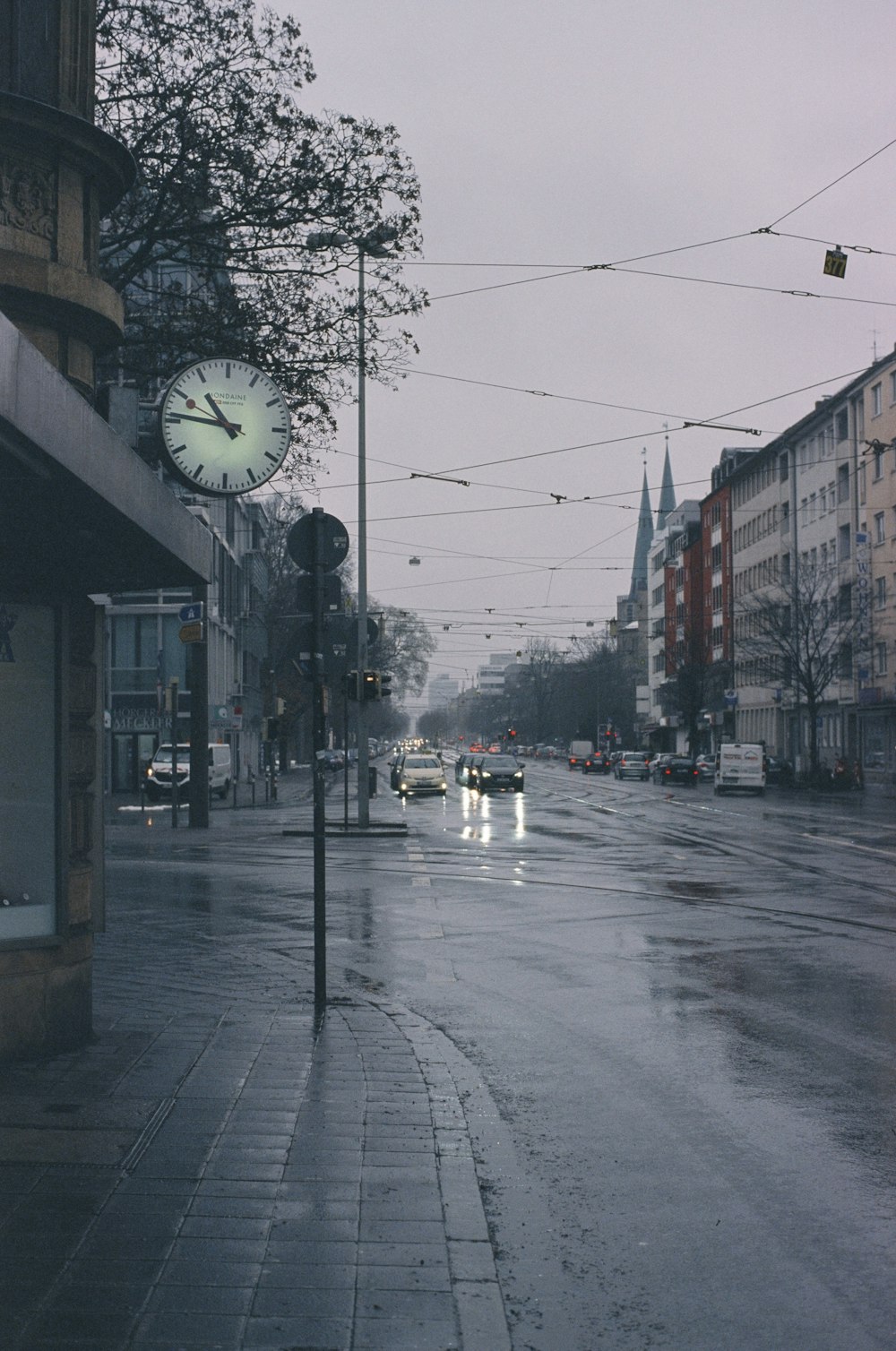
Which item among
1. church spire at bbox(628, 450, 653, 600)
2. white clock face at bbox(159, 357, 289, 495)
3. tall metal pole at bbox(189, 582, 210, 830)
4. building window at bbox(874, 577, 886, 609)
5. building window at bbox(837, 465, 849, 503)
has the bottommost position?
tall metal pole at bbox(189, 582, 210, 830)

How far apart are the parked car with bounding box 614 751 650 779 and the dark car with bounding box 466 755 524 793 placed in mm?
22393

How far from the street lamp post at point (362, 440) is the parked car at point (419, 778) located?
1706 centimetres

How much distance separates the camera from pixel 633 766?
263ft

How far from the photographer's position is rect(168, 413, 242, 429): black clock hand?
10.0 metres

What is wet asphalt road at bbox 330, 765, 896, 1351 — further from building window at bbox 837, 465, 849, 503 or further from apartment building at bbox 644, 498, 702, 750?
apartment building at bbox 644, 498, 702, 750

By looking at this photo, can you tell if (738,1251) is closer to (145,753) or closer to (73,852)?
(73,852)

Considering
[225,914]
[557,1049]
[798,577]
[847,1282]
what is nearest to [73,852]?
[557,1049]

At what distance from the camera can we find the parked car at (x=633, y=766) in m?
80.2

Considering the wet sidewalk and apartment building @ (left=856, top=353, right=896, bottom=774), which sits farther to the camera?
apartment building @ (left=856, top=353, right=896, bottom=774)

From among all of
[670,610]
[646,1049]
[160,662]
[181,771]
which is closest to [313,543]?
[646,1049]

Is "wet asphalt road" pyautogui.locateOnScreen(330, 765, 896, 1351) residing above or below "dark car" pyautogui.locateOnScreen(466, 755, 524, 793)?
below

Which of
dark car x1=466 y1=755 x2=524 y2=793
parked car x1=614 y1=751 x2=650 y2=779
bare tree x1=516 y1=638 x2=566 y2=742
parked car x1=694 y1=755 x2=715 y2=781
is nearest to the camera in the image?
dark car x1=466 y1=755 x2=524 y2=793

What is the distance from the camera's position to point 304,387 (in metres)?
19.8

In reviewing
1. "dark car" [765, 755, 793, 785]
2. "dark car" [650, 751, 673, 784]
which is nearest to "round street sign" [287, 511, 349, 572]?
"dark car" [765, 755, 793, 785]
